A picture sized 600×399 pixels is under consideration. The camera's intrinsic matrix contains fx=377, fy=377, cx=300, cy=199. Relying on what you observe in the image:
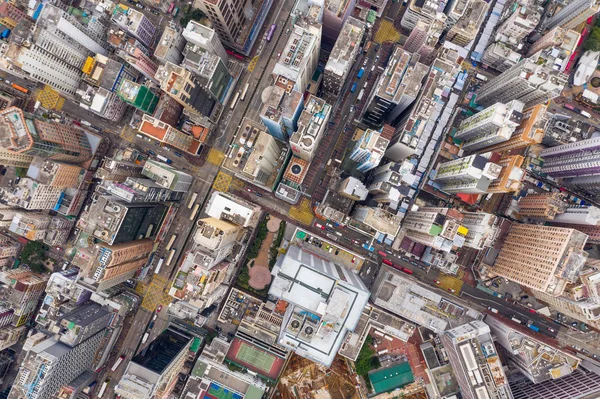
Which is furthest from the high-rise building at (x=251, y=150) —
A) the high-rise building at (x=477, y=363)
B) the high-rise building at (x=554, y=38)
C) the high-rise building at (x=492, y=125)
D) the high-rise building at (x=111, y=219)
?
the high-rise building at (x=554, y=38)

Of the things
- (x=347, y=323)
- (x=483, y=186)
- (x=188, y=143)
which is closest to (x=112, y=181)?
(x=188, y=143)

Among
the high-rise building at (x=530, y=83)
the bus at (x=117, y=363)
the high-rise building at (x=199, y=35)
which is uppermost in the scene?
the high-rise building at (x=530, y=83)

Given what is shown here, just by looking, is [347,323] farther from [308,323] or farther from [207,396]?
[207,396]

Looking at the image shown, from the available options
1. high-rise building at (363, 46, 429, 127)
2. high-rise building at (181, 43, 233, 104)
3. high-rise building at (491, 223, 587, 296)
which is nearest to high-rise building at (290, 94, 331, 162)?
high-rise building at (363, 46, 429, 127)

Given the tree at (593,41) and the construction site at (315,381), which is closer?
the tree at (593,41)

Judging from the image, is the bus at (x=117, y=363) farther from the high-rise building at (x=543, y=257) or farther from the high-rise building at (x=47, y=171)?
the high-rise building at (x=543, y=257)

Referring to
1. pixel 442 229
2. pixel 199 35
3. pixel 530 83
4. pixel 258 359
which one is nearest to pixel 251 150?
pixel 199 35
